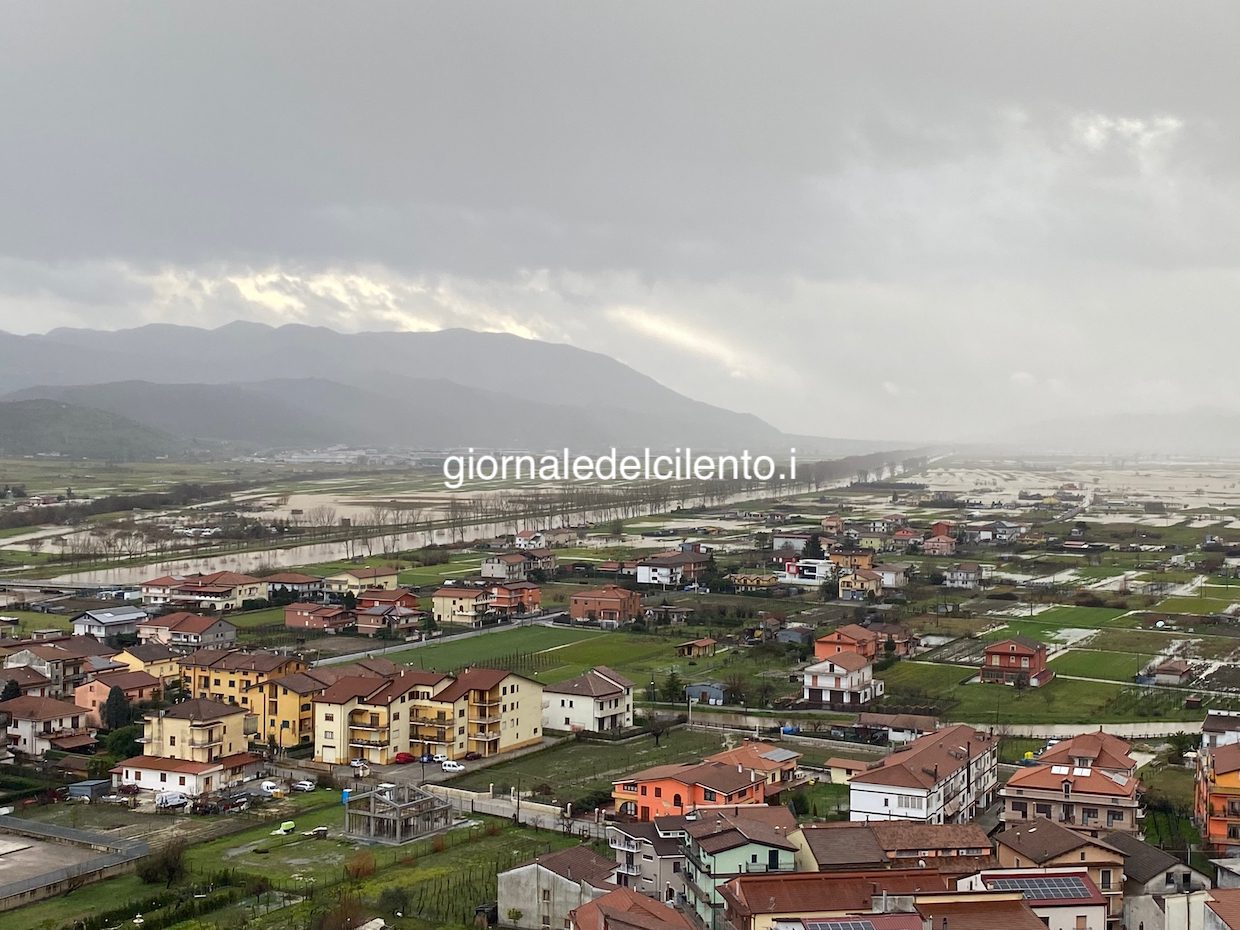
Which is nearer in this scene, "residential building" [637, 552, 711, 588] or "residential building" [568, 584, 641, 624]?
"residential building" [568, 584, 641, 624]

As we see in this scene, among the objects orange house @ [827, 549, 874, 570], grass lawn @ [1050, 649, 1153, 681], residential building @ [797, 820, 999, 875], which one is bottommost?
grass lawn @ [1050, 649, 1153, 681]

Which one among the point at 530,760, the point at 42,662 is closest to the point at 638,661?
the point at 530,760

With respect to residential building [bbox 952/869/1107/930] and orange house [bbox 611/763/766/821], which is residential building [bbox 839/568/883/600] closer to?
orange house [bbox 611/763/766/821]

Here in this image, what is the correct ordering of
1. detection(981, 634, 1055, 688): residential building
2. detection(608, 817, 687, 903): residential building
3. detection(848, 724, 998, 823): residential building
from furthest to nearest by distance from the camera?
detection(981, 634, 1055, 688): residential building
detection(848, 724, 998, 823): residential building
detection(608, 817, 687, 903): residential building

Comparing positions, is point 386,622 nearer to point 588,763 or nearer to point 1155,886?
point 588,763

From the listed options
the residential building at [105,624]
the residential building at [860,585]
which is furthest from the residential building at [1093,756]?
the residential building at [105,624]

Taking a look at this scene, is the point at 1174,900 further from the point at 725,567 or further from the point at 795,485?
the point at 795,485

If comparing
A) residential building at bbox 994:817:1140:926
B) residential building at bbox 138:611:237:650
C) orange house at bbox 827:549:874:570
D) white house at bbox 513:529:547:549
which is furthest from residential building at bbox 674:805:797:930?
white house at bbox 513:529:547:549

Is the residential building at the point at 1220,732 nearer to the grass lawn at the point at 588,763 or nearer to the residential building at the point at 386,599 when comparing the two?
the grass lawn at the point at 588,763
